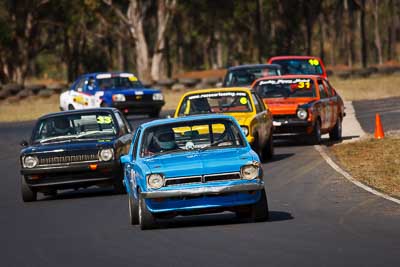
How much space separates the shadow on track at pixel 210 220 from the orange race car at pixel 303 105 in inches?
426

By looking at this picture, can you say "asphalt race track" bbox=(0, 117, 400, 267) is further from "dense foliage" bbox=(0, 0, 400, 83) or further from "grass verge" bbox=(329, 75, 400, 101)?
"dense foliage" bbox=(0, 0, 400, 83)

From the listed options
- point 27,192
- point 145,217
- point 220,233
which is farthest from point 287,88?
point 220,233

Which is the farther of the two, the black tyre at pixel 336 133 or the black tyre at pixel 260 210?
the black tyre at pixel 336 133

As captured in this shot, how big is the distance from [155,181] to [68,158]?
18.2ft

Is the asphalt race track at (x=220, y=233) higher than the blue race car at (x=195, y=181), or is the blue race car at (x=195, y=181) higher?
the blue race car at (x=195, y=181)

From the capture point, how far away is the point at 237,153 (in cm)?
1328

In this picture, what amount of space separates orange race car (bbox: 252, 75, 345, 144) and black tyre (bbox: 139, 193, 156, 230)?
12.7 m

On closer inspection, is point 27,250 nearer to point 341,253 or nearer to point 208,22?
point 341,253

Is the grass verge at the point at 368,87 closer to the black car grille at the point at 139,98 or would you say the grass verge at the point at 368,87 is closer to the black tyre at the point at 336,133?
the black car grille at the point at 139,98

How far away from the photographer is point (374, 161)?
72.0 feet

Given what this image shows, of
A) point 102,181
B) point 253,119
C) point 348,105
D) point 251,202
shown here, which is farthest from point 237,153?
point 348,105

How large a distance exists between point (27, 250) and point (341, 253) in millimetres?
3305

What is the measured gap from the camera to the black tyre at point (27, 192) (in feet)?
60.3

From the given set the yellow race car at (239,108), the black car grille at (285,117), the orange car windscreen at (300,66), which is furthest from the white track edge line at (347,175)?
the orange car windscreen at (300,66)
